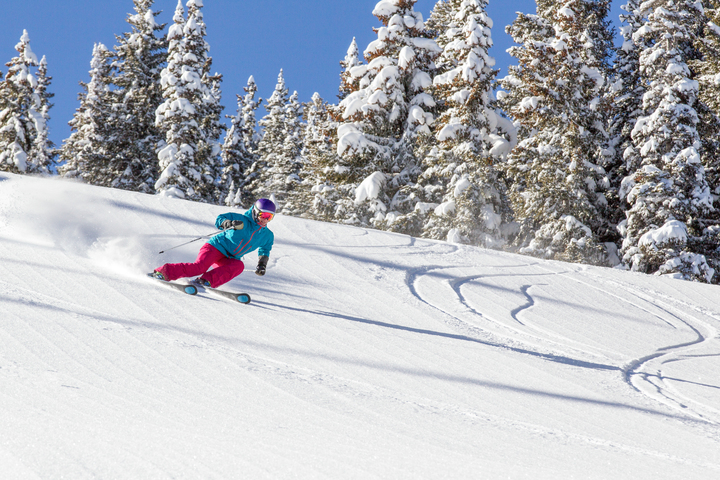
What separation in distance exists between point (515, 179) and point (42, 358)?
1696 cm

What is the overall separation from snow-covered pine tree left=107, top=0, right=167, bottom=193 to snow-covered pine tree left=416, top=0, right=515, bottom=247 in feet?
51.5

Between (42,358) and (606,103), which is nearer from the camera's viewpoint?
(42,358)

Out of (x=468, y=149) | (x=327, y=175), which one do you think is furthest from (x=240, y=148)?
(x=468, y=149)

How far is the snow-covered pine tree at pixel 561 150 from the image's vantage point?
1770 cm

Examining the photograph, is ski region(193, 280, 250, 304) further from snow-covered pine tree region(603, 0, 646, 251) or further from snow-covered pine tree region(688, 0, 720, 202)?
snow-covered pine tree region(688, 0, 720, 202)

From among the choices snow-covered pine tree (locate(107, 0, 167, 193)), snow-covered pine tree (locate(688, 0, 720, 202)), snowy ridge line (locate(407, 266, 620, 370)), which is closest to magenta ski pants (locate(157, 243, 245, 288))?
snowy ridge line (locate(407, 266, 620, 370))

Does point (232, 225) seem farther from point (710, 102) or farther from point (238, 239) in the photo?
point (710, 102)

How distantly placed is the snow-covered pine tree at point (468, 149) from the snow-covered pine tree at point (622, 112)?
4.18 m

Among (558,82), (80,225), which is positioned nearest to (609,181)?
(558,82)

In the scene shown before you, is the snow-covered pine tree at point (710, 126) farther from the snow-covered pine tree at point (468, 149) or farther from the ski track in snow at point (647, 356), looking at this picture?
the ski track in snow at point (647, 356)

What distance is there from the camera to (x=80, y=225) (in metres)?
7.21

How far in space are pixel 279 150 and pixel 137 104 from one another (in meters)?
10.2

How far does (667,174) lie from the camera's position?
17062 millimetres

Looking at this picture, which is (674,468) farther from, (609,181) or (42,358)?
(609,181)
